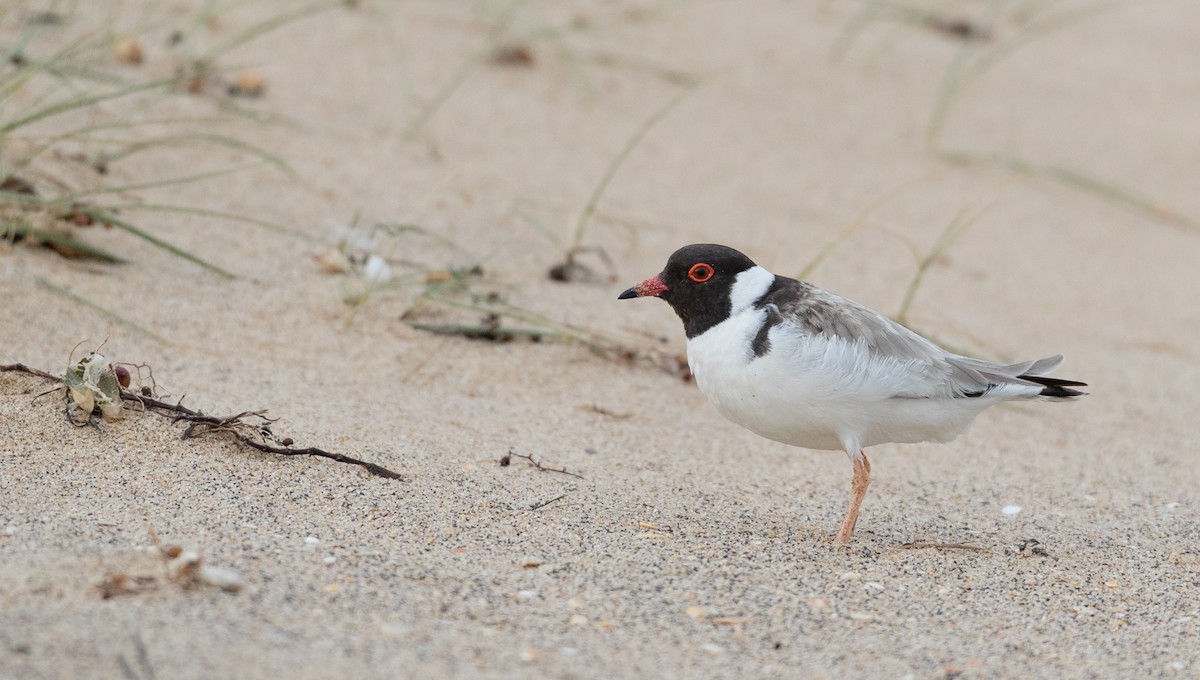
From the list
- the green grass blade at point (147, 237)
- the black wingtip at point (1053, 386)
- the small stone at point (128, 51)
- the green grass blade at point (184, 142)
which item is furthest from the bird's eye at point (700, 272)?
the small stone at point (128, 51)

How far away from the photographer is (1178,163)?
27.6 feet

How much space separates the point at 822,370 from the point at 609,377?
1587mm

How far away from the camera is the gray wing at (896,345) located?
153 inches

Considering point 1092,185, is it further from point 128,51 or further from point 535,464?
point 128,51

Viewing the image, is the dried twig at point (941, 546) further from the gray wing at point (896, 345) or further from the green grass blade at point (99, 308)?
the green grass blade at point (99, 308)

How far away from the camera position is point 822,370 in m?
3.75

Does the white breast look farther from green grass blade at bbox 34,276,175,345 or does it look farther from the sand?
green grass blade at bbox 34,276,175,345

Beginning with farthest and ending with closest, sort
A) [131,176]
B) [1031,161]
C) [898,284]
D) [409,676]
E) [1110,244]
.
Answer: [1031,161] → [1110,244] → [898,284] → [131,176] → [409,676]

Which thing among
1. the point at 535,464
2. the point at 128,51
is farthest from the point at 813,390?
the point at 128,51

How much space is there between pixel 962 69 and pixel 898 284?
3.09 m

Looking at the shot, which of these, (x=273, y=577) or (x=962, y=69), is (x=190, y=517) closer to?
(x=273, y=577)

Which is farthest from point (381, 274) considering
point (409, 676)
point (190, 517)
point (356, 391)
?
point (409, 676)

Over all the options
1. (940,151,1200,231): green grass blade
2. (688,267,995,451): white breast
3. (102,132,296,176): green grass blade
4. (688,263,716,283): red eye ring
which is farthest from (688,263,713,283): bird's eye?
(940,151,1200,231): green grass blade

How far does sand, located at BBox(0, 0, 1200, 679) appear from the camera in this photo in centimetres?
309
